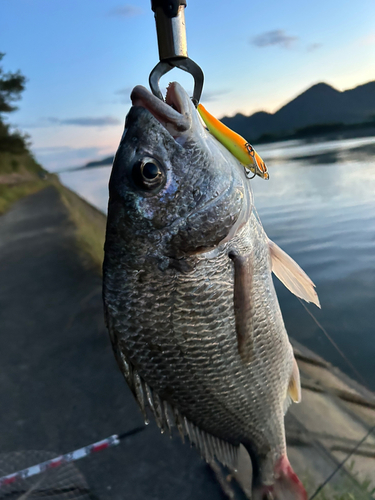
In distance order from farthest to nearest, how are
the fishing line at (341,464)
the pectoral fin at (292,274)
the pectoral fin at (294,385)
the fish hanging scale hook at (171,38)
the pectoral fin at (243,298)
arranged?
the fishing line at (341,464), the pectoral fin at (294,385), the pectoral fin at (292,274), the pectoral fin at (243,298), the fish hanging scale hook at (171,38)

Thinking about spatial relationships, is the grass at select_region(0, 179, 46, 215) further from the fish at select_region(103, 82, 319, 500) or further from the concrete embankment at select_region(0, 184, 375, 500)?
the fish at select_region(103, 82, 319, 500)

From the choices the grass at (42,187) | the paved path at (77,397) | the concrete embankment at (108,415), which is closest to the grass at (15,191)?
the grass at (42,187)

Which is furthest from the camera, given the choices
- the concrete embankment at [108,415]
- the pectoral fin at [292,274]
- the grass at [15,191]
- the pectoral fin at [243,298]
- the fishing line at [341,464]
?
the grass at [15,191]

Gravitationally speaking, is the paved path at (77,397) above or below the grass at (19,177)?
below

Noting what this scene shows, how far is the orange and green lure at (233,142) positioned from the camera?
97cm

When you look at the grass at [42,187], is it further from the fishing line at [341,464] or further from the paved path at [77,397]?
the fishing line at [341,464]

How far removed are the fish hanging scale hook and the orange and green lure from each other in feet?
0.44

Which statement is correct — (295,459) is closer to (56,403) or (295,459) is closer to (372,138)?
(56,403)

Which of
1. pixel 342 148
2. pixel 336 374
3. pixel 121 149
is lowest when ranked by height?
pixel 336 374

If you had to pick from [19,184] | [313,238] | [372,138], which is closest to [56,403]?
[313,238]

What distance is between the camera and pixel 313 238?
5336 millimetres

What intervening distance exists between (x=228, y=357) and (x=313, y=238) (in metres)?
4.72

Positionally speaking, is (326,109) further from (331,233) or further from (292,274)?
(292,274)

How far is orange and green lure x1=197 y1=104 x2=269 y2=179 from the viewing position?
0.97 m
